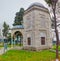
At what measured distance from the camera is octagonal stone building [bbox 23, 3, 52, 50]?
110 ft

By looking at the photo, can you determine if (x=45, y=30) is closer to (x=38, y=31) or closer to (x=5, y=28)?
(x=38, y=31)

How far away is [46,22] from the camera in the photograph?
36.2m

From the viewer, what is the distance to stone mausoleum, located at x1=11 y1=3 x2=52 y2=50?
3365 centimetres

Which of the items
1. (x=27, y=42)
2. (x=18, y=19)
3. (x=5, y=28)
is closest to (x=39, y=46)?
(x=27, y=42)

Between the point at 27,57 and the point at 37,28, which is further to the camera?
the point at 37,28

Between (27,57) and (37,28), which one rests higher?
(37,28)

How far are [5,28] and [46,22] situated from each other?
48548mm

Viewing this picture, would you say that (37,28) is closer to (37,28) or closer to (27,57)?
(37,28)

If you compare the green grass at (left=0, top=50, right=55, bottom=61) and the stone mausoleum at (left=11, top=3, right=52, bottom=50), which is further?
the stone mausoleum at (left=11, top=3, right=52, bottom=50)

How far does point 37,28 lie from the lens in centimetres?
3369

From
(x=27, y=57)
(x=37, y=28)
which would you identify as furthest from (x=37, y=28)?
(x=27, y=57)

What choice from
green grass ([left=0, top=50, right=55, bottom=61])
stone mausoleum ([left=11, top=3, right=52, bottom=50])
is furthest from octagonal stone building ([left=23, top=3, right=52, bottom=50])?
green grass ([left=0, top=50, right=55, bottom=61])

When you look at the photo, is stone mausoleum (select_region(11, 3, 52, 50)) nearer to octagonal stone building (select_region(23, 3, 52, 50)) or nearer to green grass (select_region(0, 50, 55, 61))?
octagonal stone building (select_region(23, 3, 52, 50))

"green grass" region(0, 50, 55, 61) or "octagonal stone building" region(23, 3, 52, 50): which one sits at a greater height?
"octagonal stone building" region(23, 3, 52, 50)
